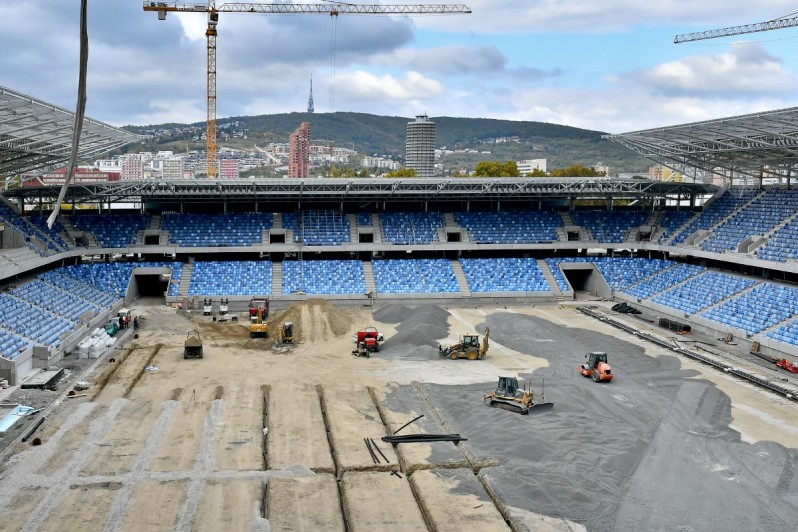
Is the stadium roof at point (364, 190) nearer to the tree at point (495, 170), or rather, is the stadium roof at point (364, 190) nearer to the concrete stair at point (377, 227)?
the concrete stair at point (377, 227)

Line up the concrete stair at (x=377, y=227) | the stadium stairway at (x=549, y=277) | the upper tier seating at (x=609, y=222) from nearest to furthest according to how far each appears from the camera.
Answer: the stadium stairway at (x=549, y=277) → the concrete stair at (x=377, y=227) → the upper tier seating at (x=609, y=222)

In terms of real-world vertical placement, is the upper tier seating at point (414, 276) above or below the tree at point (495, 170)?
below

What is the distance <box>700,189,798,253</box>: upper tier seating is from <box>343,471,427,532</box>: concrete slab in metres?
36.7

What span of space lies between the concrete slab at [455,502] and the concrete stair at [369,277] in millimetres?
29412

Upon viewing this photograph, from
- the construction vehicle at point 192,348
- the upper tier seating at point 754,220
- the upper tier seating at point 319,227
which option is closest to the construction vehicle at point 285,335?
the construction vehicle at point 192,348

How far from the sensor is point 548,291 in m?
49.9

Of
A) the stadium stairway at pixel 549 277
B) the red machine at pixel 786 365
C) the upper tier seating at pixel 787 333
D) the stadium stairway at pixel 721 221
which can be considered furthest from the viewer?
the stadium stairway at pixel 721 221

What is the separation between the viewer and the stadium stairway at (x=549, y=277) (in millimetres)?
50031

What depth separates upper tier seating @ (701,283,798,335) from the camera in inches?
1405

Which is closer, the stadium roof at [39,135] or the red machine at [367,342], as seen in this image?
the stadium roof at [39,135]

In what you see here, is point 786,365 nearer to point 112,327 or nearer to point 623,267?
point 623,267

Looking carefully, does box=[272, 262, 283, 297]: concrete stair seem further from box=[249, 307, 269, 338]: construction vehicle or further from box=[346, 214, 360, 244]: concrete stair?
box=[249, 307, 269, 338]: construction vehicle

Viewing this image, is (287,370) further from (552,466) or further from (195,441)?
(552,466)

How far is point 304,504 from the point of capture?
17.0 metres
